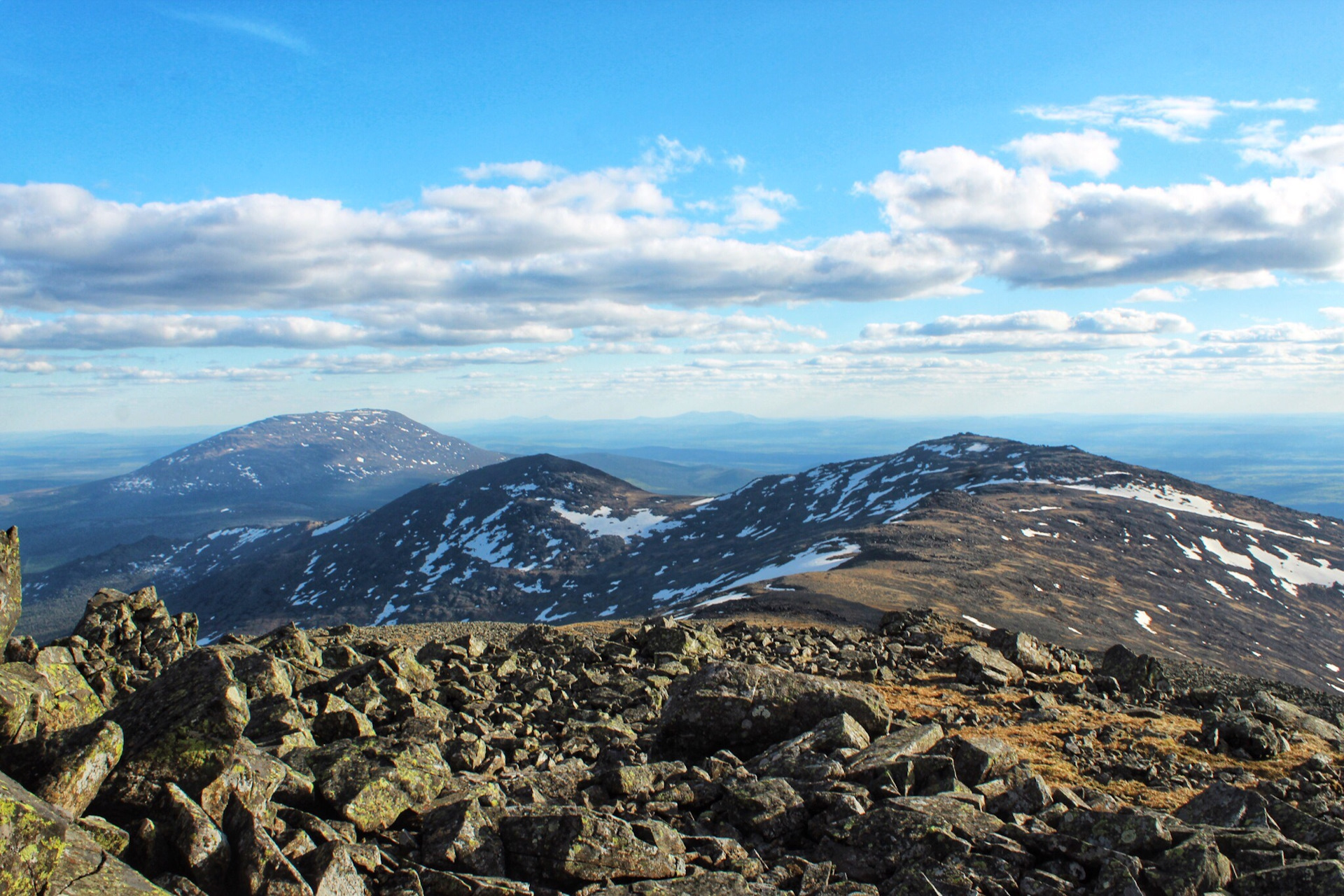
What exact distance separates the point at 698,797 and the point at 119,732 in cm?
845

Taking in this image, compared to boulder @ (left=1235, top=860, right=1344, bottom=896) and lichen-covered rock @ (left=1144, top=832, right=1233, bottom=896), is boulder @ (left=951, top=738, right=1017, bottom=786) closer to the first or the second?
lichen-covered rock @ (left=1144, top=832, right=1233, bottom=896)

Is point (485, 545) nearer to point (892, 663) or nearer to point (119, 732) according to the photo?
point (892, 663)

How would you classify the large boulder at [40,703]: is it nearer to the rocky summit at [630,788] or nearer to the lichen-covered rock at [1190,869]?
the rocky summit at [630,788]

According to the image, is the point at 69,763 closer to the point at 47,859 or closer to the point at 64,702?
the point at 47,859

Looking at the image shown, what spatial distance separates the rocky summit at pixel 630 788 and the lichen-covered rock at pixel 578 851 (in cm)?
3

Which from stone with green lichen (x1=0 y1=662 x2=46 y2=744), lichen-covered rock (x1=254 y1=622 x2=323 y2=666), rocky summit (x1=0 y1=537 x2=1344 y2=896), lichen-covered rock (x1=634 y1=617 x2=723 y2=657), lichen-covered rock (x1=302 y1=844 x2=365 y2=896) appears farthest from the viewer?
lichen-covered rock (x1=634 y1=617 x2=723 y2=657)

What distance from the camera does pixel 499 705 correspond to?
18.8m

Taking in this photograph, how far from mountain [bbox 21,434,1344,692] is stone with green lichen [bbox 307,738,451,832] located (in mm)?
37935

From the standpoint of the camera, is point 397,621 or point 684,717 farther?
point 397,621

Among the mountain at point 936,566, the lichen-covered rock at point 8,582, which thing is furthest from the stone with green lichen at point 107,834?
the mountain at point 936,566

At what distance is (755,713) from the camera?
1571 centimetres

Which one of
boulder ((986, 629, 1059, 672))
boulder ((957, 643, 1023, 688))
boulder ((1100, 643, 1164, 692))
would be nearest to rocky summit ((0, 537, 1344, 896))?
boulder ((957, 643, 1023, 688))

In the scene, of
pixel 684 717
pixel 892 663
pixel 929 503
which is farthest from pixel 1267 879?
pixel 929 503

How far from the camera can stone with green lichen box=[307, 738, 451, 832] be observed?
1019cm
